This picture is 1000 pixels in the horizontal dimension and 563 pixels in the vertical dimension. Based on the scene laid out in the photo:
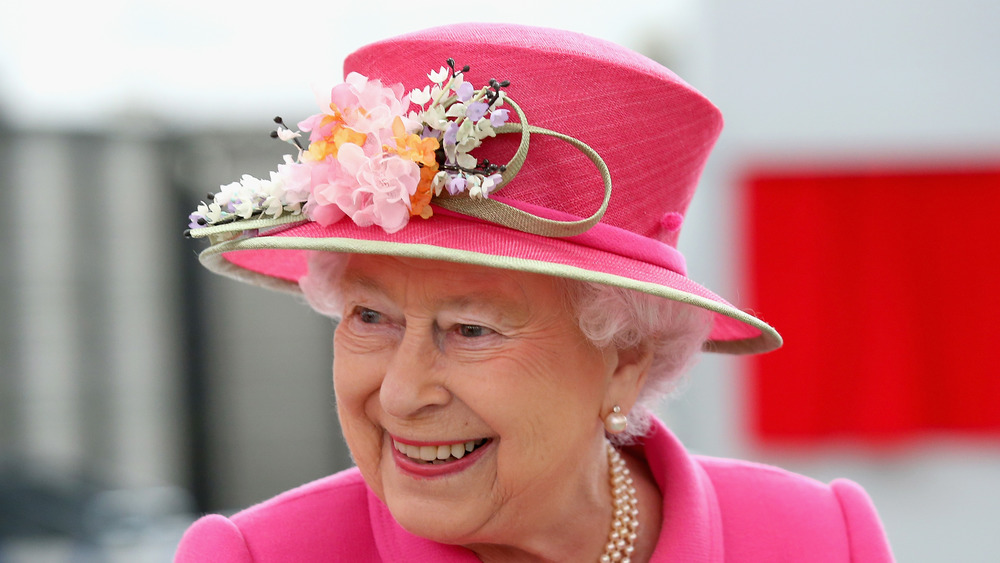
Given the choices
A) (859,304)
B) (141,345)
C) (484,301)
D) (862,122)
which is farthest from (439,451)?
(141,345)

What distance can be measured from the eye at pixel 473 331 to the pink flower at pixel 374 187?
0.71ft

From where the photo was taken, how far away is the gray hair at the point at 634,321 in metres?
1.58

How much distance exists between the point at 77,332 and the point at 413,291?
17.6 feet

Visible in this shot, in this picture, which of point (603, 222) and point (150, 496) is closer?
point (603, 222)

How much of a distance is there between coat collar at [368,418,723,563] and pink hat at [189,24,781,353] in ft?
1.56

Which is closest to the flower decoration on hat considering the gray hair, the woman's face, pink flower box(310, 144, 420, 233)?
pink flower box(310, 144, 420, 233)

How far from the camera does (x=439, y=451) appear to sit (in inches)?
59.8

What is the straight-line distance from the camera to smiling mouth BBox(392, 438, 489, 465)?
1.52 meters

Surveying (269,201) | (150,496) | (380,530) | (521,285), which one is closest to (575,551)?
(380,530)

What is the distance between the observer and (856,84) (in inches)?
200

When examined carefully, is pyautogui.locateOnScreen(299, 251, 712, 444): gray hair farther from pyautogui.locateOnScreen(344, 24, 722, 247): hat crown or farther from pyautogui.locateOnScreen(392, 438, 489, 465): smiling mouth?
pyautogui.locateOnScreen(392, 438, 489, 465): smiling mouth

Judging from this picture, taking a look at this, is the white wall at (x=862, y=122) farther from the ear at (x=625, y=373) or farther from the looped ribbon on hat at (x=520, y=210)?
the looped ribbon on hat at (x=520, y=210)

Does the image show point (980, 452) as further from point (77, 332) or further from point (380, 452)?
point (77, 332)

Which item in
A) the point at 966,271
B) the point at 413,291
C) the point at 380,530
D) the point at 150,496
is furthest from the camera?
the point at 150,496
